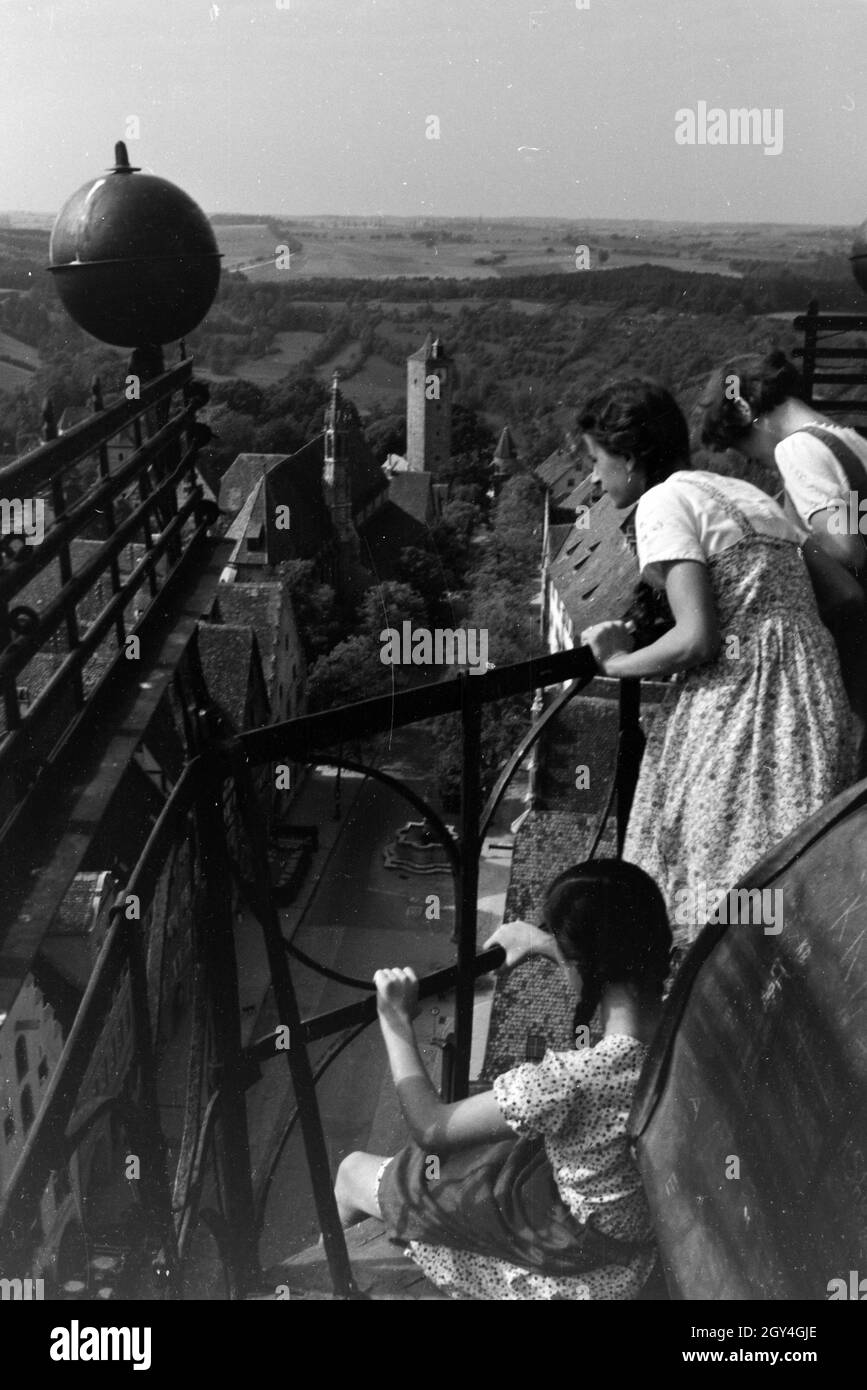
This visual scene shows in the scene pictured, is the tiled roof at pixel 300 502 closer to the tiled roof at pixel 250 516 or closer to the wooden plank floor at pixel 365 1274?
the tiled roof at pixel 250 516

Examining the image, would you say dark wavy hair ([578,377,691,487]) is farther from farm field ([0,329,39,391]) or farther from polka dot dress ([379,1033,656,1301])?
farm field ([0,329,39,391])

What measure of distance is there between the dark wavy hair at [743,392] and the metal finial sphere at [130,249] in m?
1.86

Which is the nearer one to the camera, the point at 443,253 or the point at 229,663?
the point at 443,253

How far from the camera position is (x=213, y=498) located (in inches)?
211

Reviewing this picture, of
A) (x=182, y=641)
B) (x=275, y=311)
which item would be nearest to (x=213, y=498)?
(x=182, y=641)

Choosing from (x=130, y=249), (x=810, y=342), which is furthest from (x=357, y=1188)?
(x=810, y=342)

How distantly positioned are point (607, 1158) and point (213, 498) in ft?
11.4

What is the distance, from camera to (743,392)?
3.32 metres

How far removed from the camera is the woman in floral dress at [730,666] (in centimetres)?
298

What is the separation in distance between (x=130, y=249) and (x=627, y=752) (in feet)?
7.51

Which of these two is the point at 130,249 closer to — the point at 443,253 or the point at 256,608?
the point at 443,253

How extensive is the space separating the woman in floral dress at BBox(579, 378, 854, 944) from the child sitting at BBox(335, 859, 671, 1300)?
1.30 feet

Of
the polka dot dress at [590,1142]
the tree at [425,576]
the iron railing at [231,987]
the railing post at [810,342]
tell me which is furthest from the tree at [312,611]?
the polka dot dress at [590,1142]
